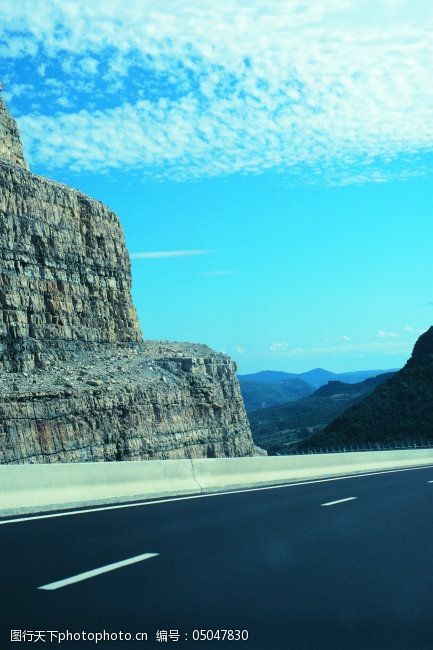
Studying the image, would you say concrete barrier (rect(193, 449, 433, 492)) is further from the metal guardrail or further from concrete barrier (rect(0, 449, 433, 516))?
the metal guardrail

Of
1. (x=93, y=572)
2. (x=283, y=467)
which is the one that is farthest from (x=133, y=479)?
(x=93, y=572)

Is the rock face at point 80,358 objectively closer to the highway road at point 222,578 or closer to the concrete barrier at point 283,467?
the concrete barrier at point 283,467

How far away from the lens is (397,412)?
101562 millimetres

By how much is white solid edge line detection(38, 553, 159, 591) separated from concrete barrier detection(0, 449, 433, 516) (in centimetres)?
488

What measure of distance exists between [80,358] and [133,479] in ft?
135

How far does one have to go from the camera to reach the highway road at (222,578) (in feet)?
21.0

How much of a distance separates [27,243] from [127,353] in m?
11.9

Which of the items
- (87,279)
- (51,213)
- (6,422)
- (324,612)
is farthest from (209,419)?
(324,612)

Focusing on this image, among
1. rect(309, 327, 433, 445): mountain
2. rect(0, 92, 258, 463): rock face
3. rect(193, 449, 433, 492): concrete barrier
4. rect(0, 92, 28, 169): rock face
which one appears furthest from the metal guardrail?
rect(193, 449, 433, 492): concrete barrier

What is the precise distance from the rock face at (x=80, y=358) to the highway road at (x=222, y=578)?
33.0 meters

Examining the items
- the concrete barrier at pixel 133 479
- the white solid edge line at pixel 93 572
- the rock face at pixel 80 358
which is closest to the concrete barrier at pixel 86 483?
the concrete barrier at pixel 133 479

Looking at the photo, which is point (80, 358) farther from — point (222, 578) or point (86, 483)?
point (222, 578)

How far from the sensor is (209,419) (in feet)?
219

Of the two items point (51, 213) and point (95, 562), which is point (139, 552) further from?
point (51, 213)
